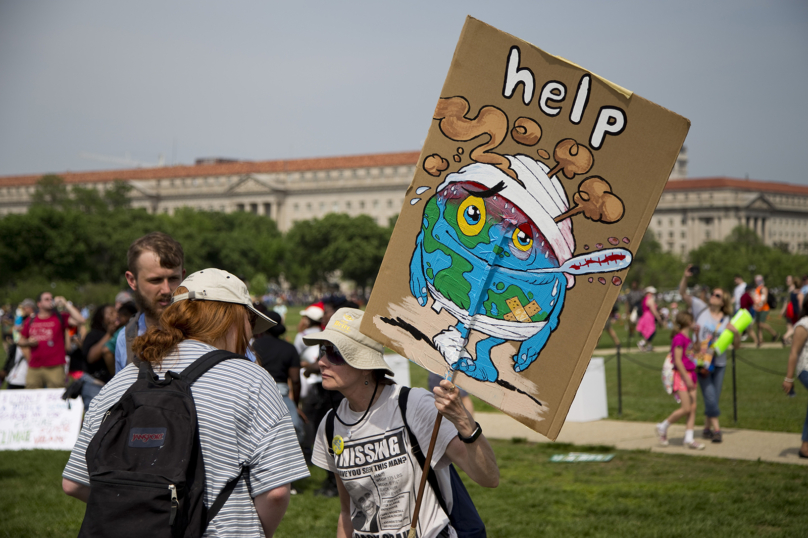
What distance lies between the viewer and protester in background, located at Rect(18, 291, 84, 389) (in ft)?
36.2

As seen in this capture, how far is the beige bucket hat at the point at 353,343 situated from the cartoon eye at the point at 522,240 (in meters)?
0.81

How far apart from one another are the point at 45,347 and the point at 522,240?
406 inches

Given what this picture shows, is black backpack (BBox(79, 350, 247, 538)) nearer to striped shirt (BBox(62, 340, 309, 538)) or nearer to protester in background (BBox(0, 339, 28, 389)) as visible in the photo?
striped shirt (BBox(62, 340, 309, 538))

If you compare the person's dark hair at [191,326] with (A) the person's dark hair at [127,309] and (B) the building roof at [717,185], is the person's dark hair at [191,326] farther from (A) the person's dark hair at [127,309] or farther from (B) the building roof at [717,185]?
(B) the building roof at [717,185]

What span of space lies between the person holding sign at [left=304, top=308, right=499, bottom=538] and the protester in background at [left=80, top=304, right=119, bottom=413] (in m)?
5.07

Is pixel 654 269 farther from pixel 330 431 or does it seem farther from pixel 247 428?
pixel 247 428

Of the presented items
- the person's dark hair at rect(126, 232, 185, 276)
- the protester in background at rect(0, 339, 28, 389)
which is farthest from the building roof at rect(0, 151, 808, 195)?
the person's dark hair at rect(126, 232, 185, 276)

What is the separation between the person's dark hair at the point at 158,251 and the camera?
405 cm

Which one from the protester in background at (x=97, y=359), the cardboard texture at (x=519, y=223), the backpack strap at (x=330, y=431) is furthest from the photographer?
the protester in background at (x=97, y=359)

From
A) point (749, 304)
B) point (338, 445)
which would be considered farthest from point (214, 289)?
A: point (749, 304)

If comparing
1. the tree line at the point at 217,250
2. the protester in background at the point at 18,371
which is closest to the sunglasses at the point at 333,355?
the protester in background at the point at 18,371

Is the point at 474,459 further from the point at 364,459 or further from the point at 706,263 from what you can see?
the point at 706,263

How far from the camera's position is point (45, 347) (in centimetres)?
1113

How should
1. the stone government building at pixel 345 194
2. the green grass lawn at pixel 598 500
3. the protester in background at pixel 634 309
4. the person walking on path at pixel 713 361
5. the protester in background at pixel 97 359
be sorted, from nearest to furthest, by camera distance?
the green grass lawn at pixel 598 500 → the protester in background at pixel 97 359 → the person walking on path at pixel 713 361 → the protester in background at pixel 634 309 → the stone government building at pixel 345 194
